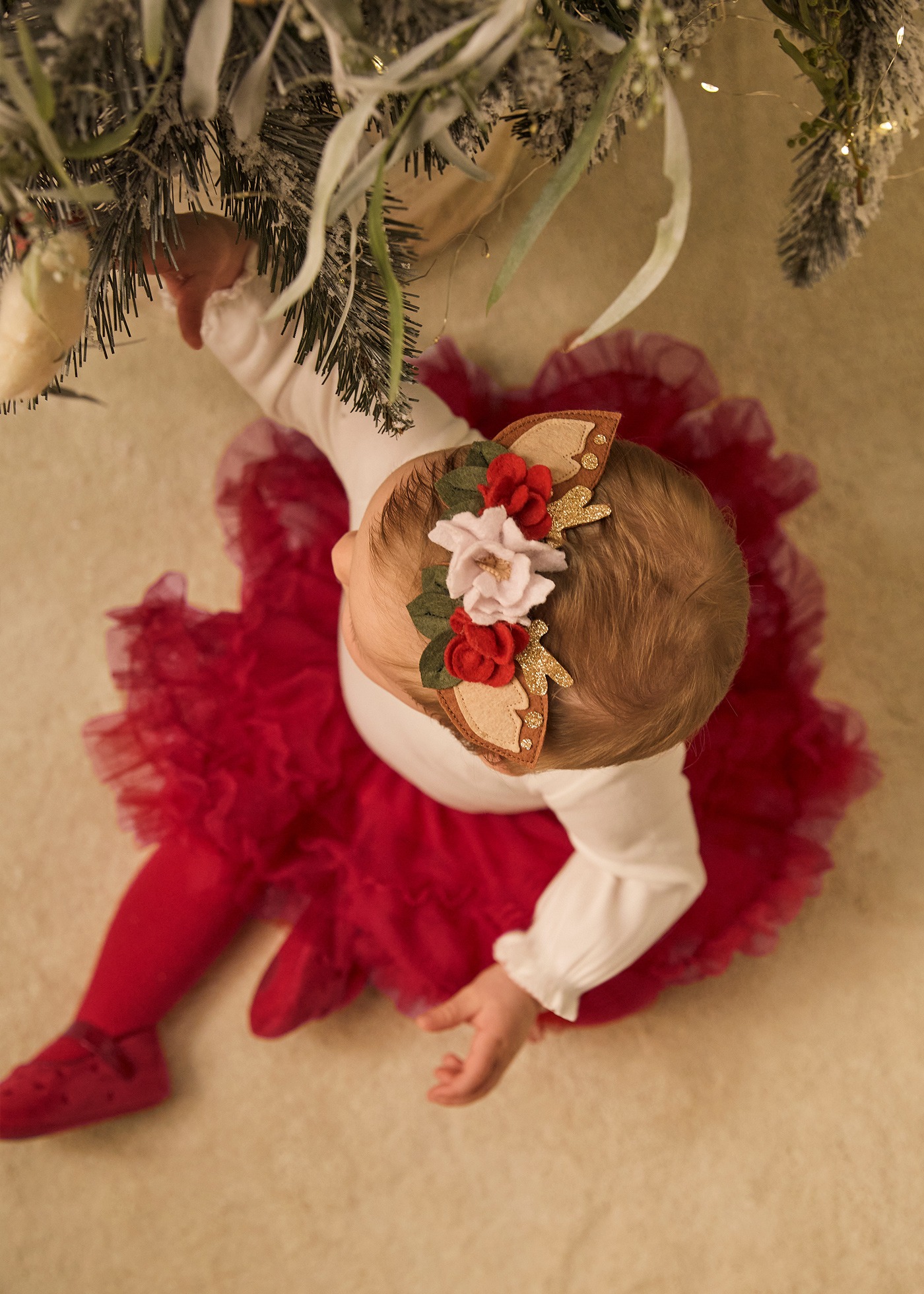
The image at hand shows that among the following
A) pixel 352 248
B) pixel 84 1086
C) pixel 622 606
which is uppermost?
pixel 352 248

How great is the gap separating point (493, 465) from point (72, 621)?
700 mm

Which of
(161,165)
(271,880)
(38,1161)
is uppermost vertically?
(161,165)

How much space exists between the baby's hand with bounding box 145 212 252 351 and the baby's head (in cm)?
22

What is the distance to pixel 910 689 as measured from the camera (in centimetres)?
107

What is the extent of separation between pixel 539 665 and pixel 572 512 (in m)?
0.09

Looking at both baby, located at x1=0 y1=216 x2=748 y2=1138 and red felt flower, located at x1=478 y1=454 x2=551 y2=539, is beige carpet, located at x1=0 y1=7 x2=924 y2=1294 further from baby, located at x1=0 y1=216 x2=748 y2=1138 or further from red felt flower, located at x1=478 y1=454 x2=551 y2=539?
red felt flower, located at x1=478 y1=454 x2=551 y2=539

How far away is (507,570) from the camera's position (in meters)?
0.51

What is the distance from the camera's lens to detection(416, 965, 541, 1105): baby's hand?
2.71ft

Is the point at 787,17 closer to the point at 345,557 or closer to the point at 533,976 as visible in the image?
the point at 345,557

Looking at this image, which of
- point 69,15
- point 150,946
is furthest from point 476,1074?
point 69,15

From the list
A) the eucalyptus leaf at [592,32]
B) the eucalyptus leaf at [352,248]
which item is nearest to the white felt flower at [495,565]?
the eucalyptus leaf at [352,248]

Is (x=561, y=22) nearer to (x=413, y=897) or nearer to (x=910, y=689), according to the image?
(x=413, y=897)

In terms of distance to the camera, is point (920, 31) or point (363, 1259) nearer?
point (920, 31)

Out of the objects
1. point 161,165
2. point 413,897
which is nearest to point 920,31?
point 161,165
